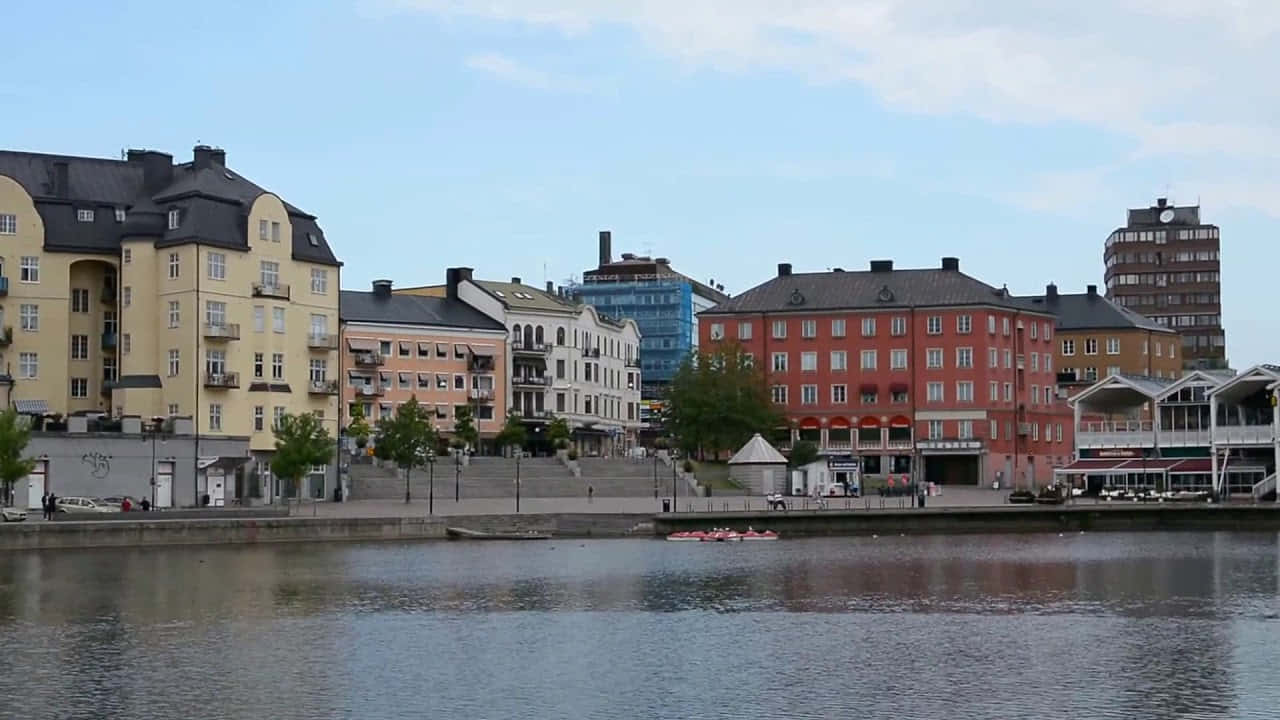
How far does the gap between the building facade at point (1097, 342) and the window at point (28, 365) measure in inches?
3792

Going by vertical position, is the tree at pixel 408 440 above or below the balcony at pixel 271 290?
below

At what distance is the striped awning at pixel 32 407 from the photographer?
348 ft

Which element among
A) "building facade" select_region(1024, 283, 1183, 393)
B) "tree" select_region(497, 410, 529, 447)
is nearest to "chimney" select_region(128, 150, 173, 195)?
"tree" select_region(497, 410, 529, 447)

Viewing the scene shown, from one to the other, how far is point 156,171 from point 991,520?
189 feet

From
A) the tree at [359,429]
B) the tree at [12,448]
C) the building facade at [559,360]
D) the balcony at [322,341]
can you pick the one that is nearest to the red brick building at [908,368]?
the building facade at [559,360]

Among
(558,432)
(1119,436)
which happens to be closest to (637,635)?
(1119,436)

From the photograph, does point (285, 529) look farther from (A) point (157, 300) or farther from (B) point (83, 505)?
(A) point (157, 300)

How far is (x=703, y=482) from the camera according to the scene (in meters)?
130

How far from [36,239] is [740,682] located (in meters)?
79.1

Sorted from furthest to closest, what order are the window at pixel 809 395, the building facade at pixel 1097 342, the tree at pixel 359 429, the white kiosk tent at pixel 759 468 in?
1. the building facade at pixel 1097 342
2. the window at pixel 809 395
3. the tree at pixel 359 429
4. the white kiosk tent at pixel 759 468

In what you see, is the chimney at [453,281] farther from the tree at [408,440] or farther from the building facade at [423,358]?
the tree at [408,440]

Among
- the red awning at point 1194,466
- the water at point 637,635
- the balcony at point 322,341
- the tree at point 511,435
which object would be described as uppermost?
the balcony at point 322,341

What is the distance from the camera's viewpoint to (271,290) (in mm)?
114688

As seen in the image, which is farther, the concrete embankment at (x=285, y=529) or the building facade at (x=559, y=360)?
the building facade at (x=559, y=360)
